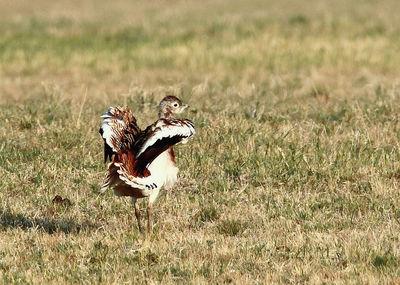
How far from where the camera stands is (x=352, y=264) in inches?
297

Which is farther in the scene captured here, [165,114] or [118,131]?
[165,114]

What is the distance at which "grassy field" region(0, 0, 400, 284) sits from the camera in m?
7.72

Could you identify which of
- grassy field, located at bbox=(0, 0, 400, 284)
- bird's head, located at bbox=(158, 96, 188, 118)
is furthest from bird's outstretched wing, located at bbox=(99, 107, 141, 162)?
grassy field, located at bbox=(0, 0, 400, 284)

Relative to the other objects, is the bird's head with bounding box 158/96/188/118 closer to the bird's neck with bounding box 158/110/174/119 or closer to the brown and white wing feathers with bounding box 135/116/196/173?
the bird's neck with bounding box 158/110/174/119

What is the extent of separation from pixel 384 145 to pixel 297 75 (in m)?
8.75

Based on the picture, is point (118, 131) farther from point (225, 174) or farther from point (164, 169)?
point (225, 174)

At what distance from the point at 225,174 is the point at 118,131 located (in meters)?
2.76

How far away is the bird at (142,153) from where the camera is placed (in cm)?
789

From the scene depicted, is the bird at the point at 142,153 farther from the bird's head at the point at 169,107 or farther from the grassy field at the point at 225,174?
the grassy field at the point at 225,174

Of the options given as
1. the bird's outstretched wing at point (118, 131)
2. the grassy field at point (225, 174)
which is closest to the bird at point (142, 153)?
the bird's outstretched wing at point (118, 131)

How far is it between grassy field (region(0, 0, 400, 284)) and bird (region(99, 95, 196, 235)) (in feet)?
1.71

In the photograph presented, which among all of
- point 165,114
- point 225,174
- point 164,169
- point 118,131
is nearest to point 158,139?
point 164,169

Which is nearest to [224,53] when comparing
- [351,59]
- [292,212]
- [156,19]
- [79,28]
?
[351,59]

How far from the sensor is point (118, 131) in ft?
27.6
